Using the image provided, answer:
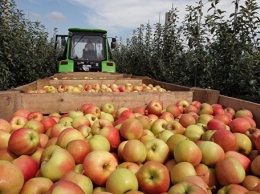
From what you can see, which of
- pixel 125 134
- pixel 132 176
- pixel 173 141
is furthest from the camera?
pixel 125 134

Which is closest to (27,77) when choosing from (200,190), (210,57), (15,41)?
(15,41)

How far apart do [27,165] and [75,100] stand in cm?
153

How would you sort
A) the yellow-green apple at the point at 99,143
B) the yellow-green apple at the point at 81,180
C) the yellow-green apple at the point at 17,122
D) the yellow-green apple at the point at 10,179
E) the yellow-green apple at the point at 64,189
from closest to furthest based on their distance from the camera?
the yellow-green apple at the point at 64,189 < the yellow-green apple at the point at 10,179 < the yellow-green apple at the point at 81,180 < the yellow-green apple at the point at 99,143 < the yellow-green apple at the point at 17,122

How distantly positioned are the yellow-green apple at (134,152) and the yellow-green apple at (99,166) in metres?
0.11

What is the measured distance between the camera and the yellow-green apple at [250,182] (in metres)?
1.66

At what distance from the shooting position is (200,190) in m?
1.33

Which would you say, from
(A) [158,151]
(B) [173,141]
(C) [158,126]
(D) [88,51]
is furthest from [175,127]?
(D) [88,51]

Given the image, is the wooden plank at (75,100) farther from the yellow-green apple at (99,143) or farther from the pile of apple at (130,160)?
the yellow-green apple at (99,143)

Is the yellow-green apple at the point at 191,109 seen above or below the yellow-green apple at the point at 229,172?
above

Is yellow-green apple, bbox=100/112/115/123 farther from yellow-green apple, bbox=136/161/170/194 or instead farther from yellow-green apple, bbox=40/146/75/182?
yellow-green apple, bbox=136/161/170/194

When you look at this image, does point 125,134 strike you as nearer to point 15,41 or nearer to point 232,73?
point 232,73

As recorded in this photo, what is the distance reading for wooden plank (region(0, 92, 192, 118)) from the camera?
307 centimetres

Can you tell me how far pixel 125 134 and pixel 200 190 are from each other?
3.06 ft

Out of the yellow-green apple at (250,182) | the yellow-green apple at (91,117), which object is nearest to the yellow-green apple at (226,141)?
the yellow-green apple at (250,182)
